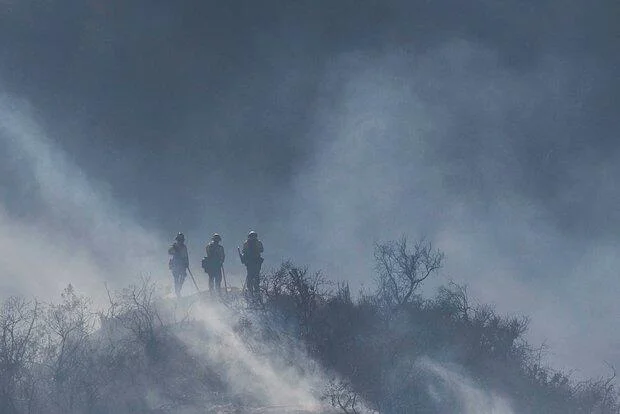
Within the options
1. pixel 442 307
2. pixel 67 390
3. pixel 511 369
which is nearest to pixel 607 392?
pixel 511 369

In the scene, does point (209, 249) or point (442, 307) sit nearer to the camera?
point (209, 249)

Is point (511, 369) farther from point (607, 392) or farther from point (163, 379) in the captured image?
point (163, 379)

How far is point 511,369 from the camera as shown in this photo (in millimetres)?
49719

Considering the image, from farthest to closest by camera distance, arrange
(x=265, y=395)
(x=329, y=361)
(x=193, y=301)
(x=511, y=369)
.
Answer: (x=511, y=369), (x=193, y=301), (x=329, y=361), (x=265, y=395)

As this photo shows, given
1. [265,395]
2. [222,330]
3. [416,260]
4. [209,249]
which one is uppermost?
[416,260]

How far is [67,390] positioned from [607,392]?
27894 mm

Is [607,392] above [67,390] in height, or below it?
above

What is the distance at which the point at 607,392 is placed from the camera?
51.2 meters

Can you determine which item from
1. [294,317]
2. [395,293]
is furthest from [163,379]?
[395,293]

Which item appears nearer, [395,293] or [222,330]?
[222,330]

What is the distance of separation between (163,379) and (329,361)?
729 cm

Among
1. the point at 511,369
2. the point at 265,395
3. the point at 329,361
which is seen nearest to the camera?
the point at 265,395

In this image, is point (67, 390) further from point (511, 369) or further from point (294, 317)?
point (511, 369)

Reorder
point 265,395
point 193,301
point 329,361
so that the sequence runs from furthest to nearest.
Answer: point 193,301 < point 329,361 < point 265,395
